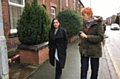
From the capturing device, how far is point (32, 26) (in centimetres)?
567

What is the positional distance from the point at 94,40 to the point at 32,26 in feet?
10.0

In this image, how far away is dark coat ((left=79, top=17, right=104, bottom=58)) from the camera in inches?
128

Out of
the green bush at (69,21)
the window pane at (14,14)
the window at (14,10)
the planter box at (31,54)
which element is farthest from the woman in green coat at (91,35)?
the green bush at (69,21)

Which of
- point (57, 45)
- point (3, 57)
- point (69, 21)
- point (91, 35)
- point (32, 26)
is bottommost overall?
point (3, 57)

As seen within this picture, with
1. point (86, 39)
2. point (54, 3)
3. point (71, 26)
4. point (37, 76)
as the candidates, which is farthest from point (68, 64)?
point (54, 3)

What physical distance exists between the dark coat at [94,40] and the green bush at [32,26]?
8.70 ft

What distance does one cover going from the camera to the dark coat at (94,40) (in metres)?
3.24

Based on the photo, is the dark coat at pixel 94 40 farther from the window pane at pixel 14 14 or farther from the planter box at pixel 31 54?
the window pane at pixel 14 14

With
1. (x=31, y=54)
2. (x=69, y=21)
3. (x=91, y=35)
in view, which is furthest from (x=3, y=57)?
(x=69, y=21)

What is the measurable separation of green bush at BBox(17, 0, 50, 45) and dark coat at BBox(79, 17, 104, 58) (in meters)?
2.65

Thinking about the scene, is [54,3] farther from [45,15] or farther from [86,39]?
[86,39]

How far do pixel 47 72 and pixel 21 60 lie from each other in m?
1.37

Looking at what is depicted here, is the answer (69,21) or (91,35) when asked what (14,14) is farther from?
(91,35)

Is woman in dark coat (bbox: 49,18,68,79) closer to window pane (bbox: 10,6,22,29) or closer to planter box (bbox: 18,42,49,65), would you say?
planter box (bbox: 18,42,49,65)
